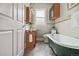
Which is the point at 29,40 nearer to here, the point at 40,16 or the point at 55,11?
the point at 40,16

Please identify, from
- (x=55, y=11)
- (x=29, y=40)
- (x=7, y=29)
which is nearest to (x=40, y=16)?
(x=55, y=11)

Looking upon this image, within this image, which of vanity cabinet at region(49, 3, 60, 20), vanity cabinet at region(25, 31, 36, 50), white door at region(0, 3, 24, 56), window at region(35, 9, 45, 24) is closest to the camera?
white door at region(0, 3, 24, 56)

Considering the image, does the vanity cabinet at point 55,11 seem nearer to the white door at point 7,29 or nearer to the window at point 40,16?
the window at point 40,16

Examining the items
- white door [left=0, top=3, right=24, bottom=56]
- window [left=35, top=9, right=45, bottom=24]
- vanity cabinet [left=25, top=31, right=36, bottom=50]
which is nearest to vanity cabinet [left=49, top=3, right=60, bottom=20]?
window [left=35, top=9, right=45, bottom=24]

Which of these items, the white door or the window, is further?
the window

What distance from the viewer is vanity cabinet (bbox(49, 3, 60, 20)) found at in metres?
3.35

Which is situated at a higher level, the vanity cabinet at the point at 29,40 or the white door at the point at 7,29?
the white door at the point at 7,29

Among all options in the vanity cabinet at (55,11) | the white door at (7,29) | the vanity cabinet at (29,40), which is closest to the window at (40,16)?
the vanity cabinet at (55,11)

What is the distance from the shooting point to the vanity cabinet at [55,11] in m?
3.35

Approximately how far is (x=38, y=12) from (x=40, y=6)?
0.21 meters

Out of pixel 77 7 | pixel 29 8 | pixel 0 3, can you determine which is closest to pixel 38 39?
pixel 29 8

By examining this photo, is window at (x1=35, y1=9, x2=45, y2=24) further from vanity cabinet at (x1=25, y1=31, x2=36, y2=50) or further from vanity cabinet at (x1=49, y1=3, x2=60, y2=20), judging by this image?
vanity cabinet at (x1=25, y1=31, x2=36, y2=50)

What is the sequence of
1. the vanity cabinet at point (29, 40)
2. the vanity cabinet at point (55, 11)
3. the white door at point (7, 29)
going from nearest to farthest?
the white door at point (7, 29)
the vanity cabinet at point (55, 11)
the vanity cabinet at point (29, 40)

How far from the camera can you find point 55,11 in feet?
11.8
